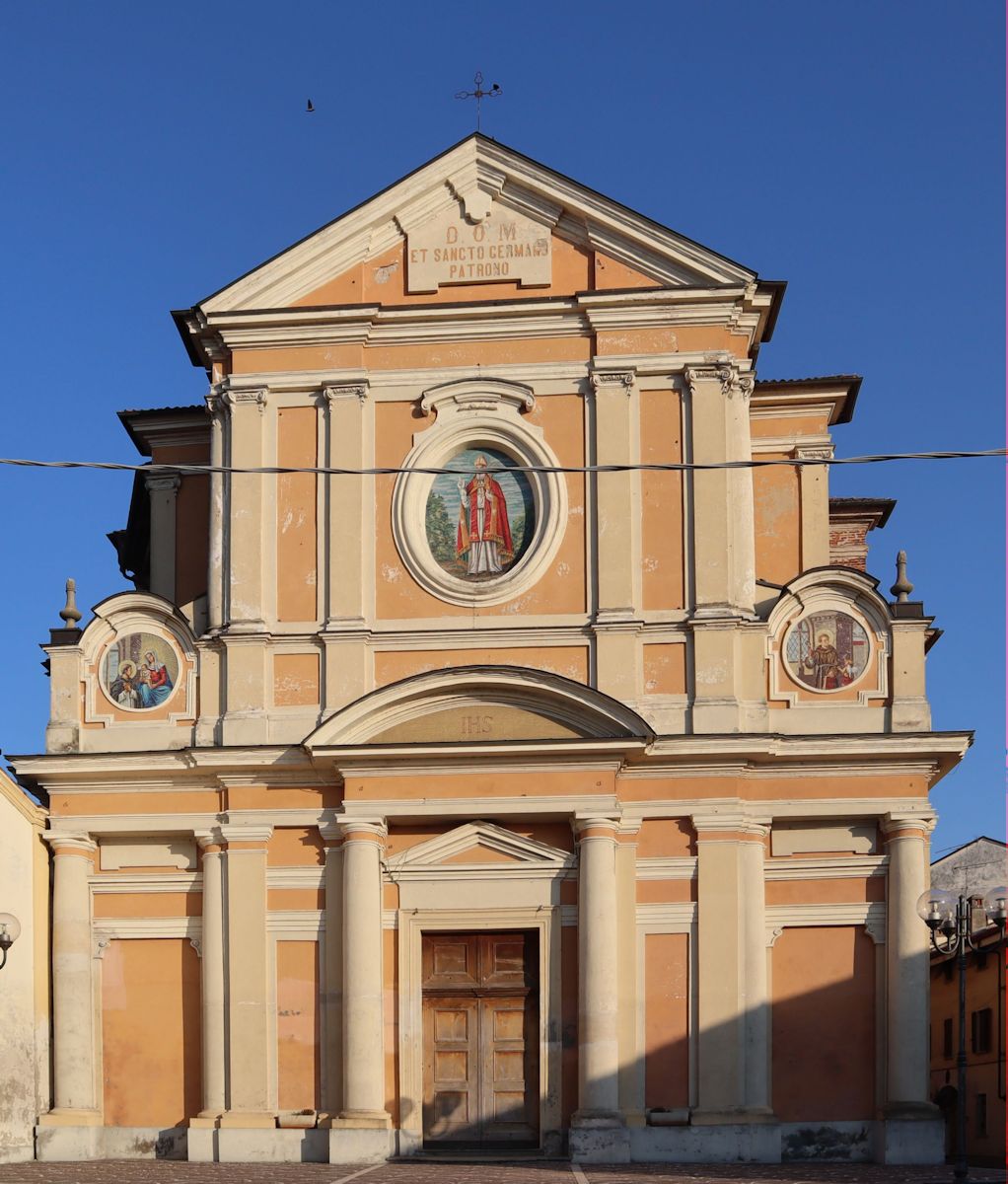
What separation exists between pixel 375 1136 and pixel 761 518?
8.85 meters

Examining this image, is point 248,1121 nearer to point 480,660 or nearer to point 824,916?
point 480,660

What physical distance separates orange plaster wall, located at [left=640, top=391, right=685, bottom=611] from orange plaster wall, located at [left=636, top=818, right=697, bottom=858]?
8.28ft

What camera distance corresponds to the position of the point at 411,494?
2405 centimetres

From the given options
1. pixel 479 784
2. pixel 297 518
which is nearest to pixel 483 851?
pixel 479 784

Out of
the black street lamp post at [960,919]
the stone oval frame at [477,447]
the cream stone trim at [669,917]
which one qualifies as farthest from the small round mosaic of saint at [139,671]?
the black street lamp post at [960,919]

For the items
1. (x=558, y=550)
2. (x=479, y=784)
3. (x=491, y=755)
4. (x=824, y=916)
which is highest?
(x=558, y=550)

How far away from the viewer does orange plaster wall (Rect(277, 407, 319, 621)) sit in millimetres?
23844

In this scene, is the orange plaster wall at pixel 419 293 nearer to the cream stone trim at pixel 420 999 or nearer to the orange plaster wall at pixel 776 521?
the orange plaster wall at pixel 776 521

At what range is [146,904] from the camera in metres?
23.8

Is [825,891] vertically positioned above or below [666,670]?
below

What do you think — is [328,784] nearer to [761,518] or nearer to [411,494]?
[411,494]

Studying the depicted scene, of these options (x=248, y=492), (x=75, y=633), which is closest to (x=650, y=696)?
(x=248, y=492)

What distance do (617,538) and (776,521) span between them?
2620 millimetres

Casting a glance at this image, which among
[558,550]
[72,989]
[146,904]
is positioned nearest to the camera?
[72,989]
